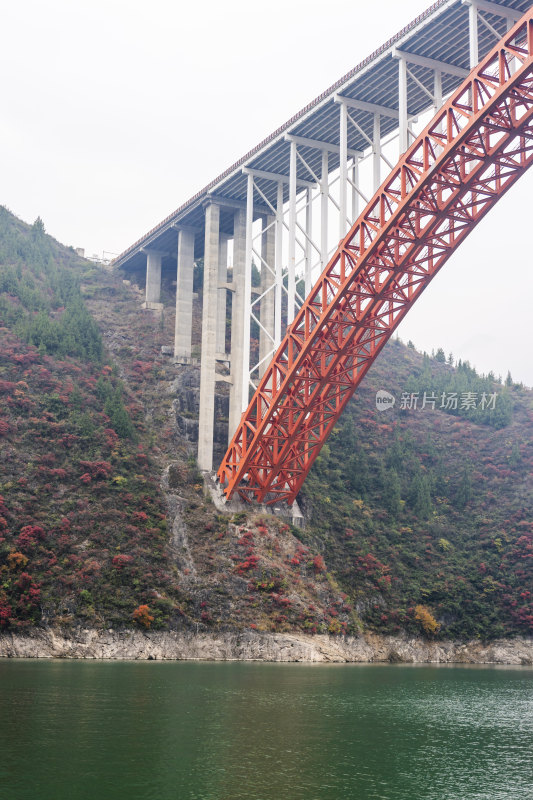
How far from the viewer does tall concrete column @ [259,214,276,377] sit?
58.2 meters

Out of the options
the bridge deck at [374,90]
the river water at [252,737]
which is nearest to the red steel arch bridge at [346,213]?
the bridge deck at [374,90]

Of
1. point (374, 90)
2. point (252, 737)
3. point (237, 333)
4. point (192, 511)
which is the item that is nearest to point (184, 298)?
point (237, 333)

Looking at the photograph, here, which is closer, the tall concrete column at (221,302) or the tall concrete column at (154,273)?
the tall concrete column at (221,302)

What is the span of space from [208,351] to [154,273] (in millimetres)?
18834

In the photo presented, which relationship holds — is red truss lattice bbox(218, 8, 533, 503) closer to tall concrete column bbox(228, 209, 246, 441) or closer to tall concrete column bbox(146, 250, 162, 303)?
tall concrete column bbox(228, 209, 246, 441)

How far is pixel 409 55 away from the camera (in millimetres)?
43188

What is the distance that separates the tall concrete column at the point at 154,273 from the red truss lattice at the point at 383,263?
74.8 feet

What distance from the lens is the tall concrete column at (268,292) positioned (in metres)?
58.2

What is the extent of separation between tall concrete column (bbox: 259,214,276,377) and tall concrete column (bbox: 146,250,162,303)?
48.8 ft

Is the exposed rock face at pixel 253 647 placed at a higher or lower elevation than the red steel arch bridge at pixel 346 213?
lower

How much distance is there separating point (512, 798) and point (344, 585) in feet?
112

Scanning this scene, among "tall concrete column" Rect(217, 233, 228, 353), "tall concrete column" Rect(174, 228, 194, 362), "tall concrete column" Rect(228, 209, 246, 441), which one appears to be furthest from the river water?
"tall concrete column" Rect(174, 228, 194, 362)

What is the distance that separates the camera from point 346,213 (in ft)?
153

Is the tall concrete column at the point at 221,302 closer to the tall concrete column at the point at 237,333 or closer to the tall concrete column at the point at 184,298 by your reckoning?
the tall concrete column at the point at 237,333
